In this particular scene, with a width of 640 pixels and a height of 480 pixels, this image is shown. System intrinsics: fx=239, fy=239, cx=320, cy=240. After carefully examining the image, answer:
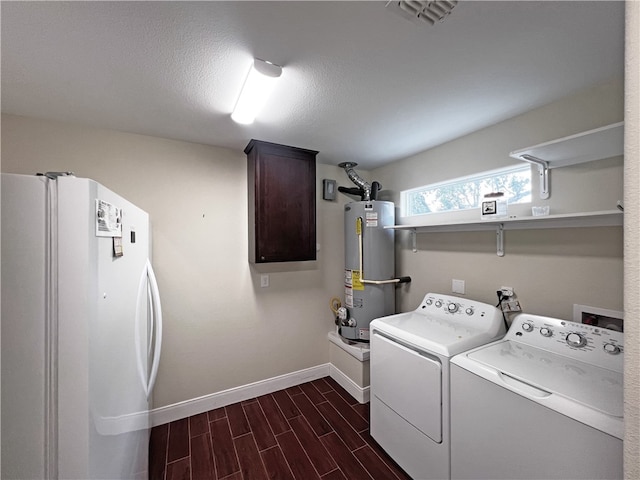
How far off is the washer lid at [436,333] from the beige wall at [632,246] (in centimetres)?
92

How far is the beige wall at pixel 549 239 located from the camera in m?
1.31

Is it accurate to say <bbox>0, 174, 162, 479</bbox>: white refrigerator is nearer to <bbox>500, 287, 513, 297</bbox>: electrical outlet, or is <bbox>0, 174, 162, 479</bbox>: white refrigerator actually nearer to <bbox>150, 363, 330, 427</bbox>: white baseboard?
<bbox>150, 363, 330, 427</bbox>: white baseboard

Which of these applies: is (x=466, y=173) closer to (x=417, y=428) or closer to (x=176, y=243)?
(x=417, y=428)

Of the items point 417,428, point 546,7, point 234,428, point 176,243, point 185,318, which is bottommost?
point 234,428

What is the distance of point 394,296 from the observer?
262 centimetres

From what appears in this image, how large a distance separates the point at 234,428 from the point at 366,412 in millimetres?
1123

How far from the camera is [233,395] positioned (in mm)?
2254

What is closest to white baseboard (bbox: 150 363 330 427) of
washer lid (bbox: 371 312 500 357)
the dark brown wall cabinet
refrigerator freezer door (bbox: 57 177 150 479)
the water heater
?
the water heater

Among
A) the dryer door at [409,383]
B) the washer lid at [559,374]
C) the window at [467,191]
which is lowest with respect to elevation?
the dryer door at [409,383]

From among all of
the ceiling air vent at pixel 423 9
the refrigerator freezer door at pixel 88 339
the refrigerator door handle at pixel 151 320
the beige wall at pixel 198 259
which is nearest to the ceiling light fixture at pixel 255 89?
the ceiling air vent at pixel 423 9

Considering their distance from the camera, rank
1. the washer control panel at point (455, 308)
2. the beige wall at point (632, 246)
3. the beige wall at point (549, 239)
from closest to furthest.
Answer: the beige wall at point (632, 246)
the beige wall at point (549, 239)
the washer control panel at point (455, 308)

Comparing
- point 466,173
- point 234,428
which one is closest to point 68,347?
point 234,428

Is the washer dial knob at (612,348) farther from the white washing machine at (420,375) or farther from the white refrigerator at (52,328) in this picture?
the white refrigerator at (52,328)

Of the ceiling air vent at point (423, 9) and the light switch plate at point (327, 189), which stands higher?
the ceiling air vent at point (423, 9)
